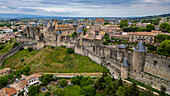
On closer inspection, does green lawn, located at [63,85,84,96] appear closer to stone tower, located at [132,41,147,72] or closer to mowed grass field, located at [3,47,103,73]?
mowed grass field, located at [3,47,103,73]

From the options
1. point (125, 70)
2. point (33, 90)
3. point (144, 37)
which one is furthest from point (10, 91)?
point (144, 37)

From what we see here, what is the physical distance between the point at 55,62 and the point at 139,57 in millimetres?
18339

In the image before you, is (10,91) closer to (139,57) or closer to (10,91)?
(10,91)

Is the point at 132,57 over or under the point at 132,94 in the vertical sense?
over

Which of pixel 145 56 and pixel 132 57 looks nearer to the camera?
pixel 145 56

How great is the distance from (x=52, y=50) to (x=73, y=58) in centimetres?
721

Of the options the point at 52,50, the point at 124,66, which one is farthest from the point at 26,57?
the point at 124,66

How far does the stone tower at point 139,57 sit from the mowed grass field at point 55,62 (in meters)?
6.70

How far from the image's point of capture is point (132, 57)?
20875 millimetres

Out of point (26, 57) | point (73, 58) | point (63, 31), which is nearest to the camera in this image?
point (73, 58)

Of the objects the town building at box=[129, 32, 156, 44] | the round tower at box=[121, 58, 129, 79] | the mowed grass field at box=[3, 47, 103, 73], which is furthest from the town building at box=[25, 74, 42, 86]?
the town building at box=[129, 32, 156, 44]

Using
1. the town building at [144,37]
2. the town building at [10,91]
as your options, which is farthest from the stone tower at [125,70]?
the town building at [144,37]

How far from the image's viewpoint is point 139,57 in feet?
64.0

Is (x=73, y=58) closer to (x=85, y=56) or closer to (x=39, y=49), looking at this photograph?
(x=85, y=56)
